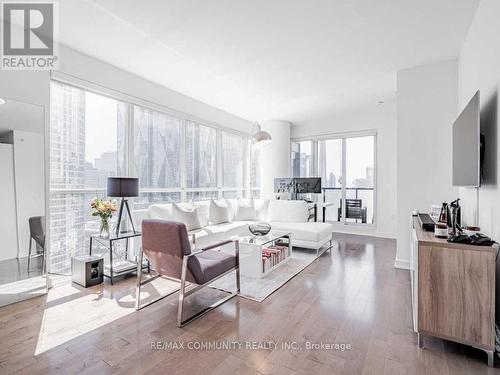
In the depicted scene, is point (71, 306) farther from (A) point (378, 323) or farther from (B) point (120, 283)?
(A) point (378, 323)

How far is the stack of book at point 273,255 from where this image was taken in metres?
3.33

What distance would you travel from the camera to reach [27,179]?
9.23 ft

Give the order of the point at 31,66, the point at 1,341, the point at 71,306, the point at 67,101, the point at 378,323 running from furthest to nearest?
1. the point at 67,101
2. the point at 31,66
3. the point at 71,306
4. the point at 378,323
5. the point at 1,341

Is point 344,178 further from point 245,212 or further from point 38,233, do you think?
point 38,233

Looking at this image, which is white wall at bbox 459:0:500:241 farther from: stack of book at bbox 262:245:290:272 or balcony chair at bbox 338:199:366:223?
balcony chair at bbox 338:199:366:223

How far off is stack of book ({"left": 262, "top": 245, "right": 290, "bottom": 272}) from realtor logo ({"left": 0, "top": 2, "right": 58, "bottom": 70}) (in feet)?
11.2

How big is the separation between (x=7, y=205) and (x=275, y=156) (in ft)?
17.2

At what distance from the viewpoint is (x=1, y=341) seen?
1954 mm

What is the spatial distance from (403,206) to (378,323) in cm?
201

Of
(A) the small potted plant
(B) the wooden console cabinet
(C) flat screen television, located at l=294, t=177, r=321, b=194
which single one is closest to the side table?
(A) the small potted plant

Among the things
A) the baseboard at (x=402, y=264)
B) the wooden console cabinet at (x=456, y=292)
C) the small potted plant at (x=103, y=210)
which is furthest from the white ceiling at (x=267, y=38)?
the baseboard at (x=402, y=264)

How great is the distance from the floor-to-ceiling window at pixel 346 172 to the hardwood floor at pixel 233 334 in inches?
137

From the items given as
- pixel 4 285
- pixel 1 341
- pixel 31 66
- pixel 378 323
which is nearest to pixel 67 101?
pixel 31 66

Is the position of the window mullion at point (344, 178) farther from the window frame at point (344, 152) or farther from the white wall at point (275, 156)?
the white wall at point (275, 156)
